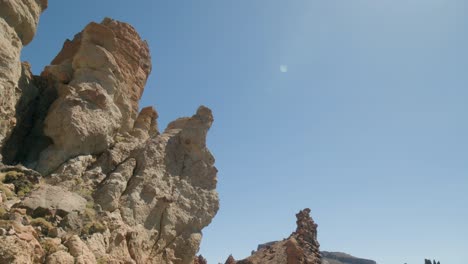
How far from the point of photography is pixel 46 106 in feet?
94.6

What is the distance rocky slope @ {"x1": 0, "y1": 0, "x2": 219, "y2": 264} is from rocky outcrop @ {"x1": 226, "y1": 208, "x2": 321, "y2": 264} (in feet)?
55.6

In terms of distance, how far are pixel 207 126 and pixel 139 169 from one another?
9.62m

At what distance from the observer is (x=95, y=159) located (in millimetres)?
27547

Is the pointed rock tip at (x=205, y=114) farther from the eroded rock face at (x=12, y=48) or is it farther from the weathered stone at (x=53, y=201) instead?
the weathered stone at (x=53, y=201)

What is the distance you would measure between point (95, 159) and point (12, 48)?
922 centimetres

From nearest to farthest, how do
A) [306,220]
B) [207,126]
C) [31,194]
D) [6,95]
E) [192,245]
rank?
1. [31,194]
2. [6,95]
3. [192,245]
4. [207,126]
5. [306,220]

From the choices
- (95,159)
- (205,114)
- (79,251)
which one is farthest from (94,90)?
(79,251)

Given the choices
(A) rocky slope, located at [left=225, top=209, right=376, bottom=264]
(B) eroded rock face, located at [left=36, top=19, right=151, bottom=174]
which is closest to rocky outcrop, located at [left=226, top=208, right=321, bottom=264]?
(A) rocky slope, located at [left=225, top=209, right=376, bottom=264]

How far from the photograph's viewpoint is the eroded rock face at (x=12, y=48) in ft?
76.4

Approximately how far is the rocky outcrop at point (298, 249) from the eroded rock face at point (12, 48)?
Answer: 33.2m

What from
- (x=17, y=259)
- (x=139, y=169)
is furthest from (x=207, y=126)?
(x=17, y=259)

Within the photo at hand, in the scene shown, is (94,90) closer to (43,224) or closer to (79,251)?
(43,224)

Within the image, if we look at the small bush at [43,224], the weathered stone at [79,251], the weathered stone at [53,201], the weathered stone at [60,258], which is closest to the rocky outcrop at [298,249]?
the weathered stone at [53,201]

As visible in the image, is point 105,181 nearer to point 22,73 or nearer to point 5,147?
point 5,147
